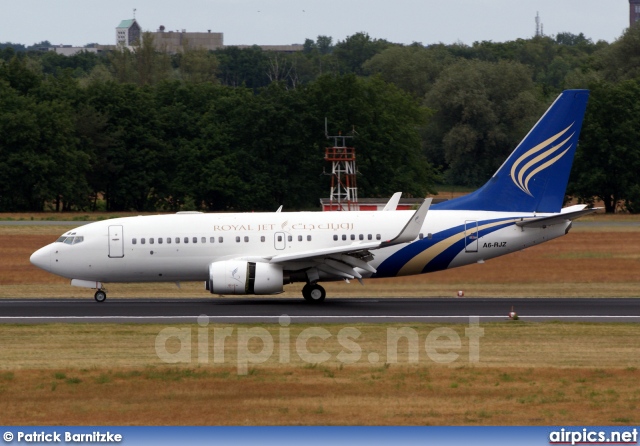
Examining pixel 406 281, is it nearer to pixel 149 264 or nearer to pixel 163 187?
pixel 149 264

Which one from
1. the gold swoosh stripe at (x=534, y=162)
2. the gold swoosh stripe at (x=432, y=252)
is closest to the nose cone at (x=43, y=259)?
the gold swoosh stripe at (x=432, y=252)

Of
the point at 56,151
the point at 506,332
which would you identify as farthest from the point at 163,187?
the point at 506,332

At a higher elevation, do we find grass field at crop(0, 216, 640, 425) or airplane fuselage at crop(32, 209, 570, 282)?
airplane fuselage at crop(32, 209, 570, 282)

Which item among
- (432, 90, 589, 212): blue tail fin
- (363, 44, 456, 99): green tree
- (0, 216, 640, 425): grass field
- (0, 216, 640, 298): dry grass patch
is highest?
(363, 44, 456, 99): green tree

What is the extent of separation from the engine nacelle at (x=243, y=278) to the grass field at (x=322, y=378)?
5.14m

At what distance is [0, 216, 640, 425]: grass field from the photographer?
66.2ft

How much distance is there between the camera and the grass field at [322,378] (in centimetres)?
2017

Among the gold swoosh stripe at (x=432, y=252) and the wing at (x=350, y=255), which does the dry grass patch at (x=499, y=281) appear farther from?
the wing at (x=350, y=255)

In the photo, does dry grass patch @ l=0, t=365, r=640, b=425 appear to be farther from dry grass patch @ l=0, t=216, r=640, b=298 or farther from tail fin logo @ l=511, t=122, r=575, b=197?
dry grass patch @ l=0, t=216, r=640, b=298

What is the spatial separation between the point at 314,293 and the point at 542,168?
9.52 metres

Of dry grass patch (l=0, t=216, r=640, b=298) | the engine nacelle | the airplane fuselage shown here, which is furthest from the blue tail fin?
the engine nacelle

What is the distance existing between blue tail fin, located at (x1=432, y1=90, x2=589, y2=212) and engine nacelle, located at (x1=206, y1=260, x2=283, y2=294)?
22.9ft

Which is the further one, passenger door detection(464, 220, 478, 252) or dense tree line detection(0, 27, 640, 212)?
dense tree line detection(0, 27, 640, 212)

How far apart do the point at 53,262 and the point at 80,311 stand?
12.5 feet
